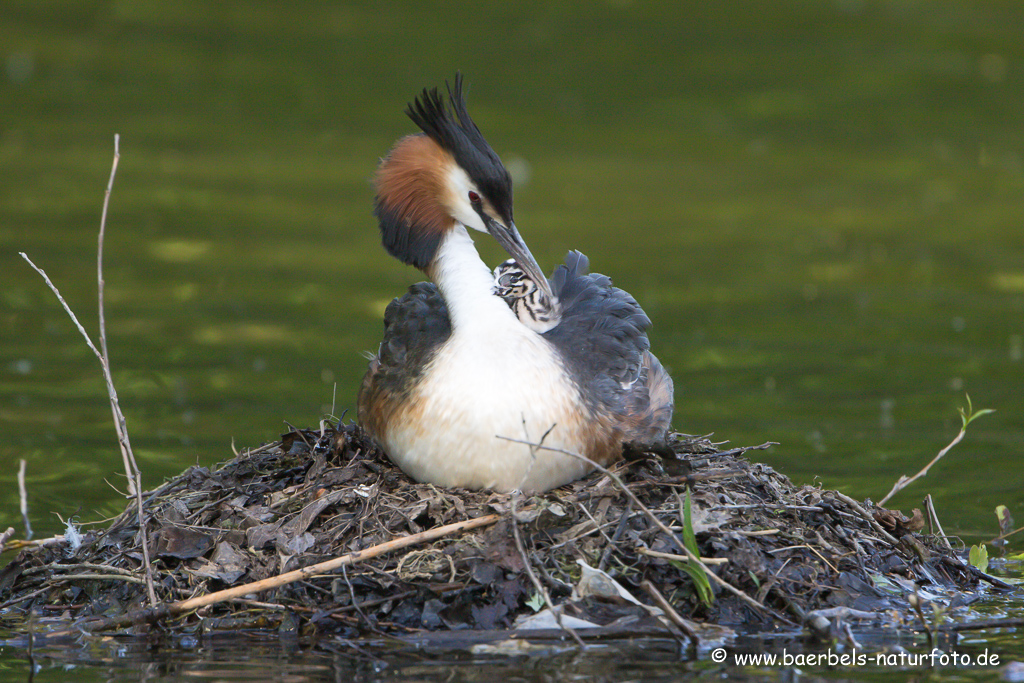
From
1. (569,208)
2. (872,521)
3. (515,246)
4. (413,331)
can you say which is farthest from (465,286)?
(569,208)

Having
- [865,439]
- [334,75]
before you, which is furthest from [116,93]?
[865,439]

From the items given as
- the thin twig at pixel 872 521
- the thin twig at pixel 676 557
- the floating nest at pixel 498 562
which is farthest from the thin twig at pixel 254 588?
the thin twig at pixel 872 521

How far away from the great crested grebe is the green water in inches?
29.4

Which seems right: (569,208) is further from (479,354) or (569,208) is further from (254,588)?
(254,588)

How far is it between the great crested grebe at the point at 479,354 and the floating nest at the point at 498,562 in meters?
0.20

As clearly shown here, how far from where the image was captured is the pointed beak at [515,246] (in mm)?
7207

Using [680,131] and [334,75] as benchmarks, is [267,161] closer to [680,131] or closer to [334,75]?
[334,75]

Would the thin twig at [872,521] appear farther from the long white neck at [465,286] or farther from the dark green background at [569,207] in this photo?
the long white neck at [465,286]

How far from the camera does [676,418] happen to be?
10797 mm

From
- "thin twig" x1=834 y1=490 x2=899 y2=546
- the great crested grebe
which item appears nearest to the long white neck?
the great crested grebe

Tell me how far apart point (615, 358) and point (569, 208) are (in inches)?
506

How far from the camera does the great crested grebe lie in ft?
22.4

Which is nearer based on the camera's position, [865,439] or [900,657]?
[900,657]

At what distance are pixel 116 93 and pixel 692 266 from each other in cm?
1225
